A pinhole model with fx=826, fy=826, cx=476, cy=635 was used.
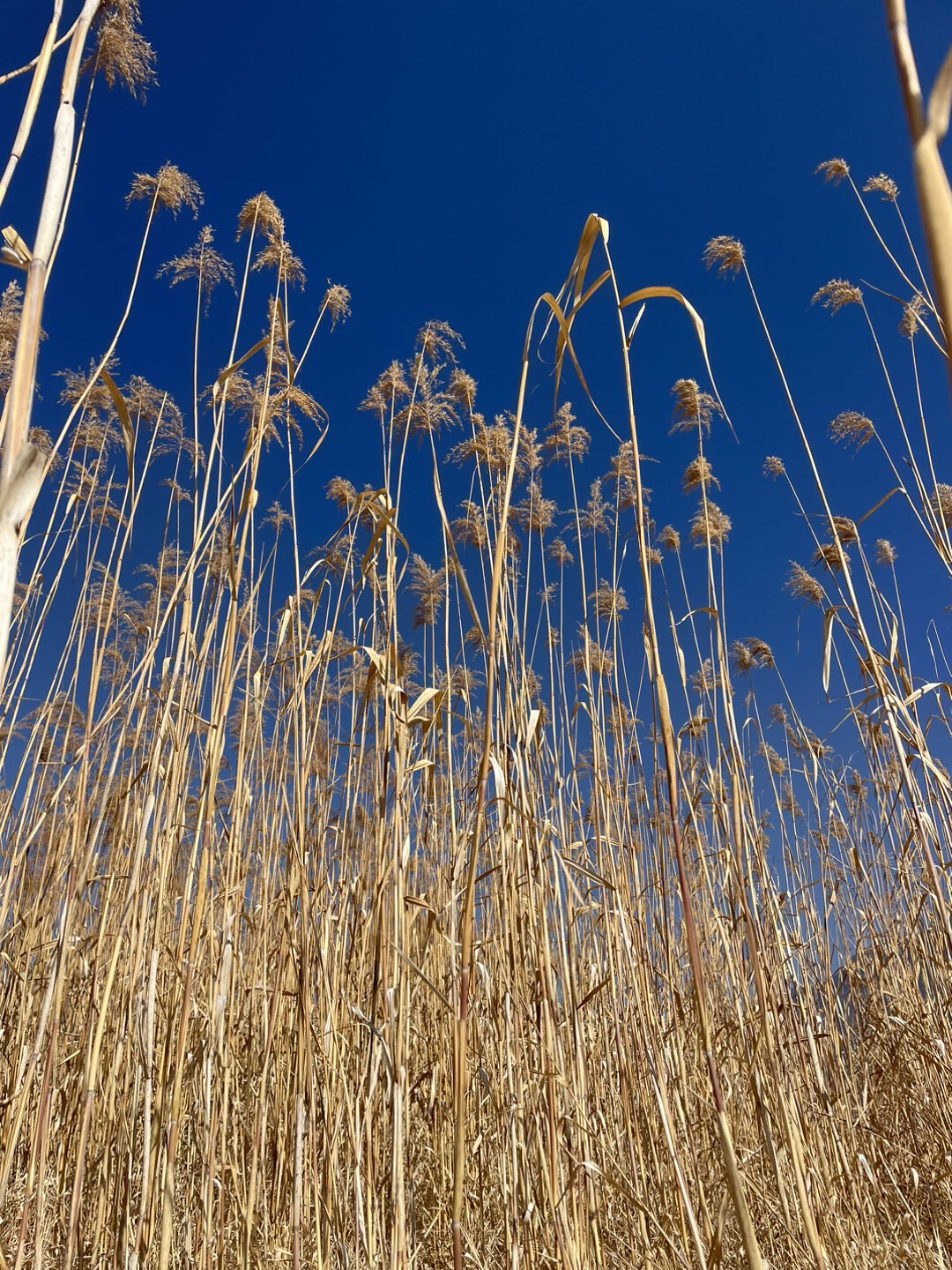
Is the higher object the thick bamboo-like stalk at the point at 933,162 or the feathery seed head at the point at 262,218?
the feathery seed head at the point at 262,218

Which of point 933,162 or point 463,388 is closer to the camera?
point 933,162

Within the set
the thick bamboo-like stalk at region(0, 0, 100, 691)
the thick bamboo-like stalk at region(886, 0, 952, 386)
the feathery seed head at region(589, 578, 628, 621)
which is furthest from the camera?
the feathery seed head at region(589, 578, 628, 621)

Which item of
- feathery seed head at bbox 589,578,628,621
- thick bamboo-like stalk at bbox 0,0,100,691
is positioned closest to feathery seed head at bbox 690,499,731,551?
feathery seed head at bbox 589,578,628,621

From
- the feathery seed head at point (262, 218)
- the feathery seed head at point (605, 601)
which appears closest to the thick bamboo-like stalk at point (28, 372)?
the feathery seed head at point (262, 218)

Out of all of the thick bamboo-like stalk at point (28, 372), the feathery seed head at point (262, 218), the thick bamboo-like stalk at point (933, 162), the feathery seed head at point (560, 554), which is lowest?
the thick bamboo-like stalk at point (933, 162)

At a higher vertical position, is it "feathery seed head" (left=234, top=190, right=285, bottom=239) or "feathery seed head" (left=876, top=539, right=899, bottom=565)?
"feathery seed head" (left=876, top=539, right=899, bottom=565)

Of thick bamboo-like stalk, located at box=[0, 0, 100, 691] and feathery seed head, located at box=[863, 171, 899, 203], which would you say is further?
feathery seed head, located at box=[863, 171, 899, 203]

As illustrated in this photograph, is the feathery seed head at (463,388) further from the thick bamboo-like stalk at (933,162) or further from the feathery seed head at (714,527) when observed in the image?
the thick bamboo-like stalk at (933,162)

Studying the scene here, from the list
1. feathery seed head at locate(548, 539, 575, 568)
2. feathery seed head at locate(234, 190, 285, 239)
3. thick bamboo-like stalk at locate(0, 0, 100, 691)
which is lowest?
thick bamboo-like stalk at locate(0, 0, 100, 691)

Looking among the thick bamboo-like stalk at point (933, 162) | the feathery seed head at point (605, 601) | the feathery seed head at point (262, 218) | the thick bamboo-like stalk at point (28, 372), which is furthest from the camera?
the feathery seed head at point (605, 601)

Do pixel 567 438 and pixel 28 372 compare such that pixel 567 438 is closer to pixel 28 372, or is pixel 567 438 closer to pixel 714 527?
pixel 714 527

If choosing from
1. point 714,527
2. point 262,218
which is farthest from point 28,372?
point 714,527

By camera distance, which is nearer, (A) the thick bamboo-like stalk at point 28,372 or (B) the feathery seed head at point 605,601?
(A) the thick bamboo-like stalk at point 28,372

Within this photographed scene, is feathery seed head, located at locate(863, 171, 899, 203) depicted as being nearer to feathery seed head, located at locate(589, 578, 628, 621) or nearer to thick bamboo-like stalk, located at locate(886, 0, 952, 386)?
feathery seed head, located at locate(589, 578, 628, 621)
